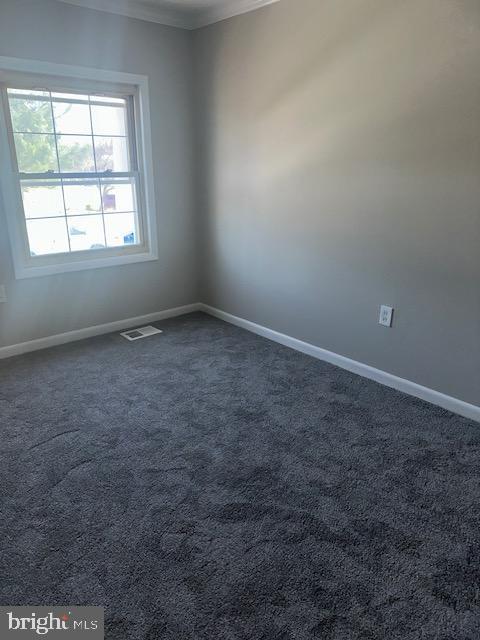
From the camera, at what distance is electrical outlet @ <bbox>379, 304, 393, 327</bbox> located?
278 cm

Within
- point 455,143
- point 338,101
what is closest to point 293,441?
point 455,143

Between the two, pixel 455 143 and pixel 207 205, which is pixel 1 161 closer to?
pixel 207 205

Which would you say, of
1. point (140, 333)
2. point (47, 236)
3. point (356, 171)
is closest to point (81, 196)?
point (47, 236)

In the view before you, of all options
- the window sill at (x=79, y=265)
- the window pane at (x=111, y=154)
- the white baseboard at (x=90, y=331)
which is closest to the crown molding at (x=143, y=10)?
the window pane at (x=111, y=154)

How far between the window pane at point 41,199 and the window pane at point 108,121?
1.83 feet

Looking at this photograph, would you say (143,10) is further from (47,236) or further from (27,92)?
(47,236)

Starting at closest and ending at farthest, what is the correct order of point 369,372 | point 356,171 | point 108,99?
point 356,171, point 369,372, point 108,99

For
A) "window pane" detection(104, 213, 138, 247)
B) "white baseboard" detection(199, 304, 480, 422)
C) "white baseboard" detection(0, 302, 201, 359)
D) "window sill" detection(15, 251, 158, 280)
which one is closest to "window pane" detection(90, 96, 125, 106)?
"window pane" detection(104, 213, 138, 247)

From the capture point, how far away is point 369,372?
2.98 m

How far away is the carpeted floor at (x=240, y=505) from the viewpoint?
146 centimetres

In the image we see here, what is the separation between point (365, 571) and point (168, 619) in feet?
2.24

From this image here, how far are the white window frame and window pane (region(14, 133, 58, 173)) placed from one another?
0.07 meters

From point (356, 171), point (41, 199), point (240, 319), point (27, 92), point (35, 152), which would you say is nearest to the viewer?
point (356, 171)

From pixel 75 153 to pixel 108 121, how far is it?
392mm
